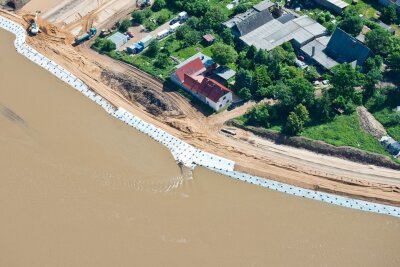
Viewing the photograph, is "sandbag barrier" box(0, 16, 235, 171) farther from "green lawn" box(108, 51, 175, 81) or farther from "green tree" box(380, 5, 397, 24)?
"green tree" box(380, 5, 397, 24)

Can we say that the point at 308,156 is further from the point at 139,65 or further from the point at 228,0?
the point at 228,0

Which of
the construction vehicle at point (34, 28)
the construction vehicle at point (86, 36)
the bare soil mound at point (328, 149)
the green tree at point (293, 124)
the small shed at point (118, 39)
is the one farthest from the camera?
the construction vehicle at point (34, 28)

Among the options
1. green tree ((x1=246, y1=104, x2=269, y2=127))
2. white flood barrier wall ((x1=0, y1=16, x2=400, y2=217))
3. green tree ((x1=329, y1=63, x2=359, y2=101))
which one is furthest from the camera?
green tree ((x1=246, y1=104, x2=269, y2=127))

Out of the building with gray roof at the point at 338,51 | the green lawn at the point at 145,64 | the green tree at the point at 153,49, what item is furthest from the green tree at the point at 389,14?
the green tree at the point at 153,49

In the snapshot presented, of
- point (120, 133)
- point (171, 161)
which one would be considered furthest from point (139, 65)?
point (171, 161)

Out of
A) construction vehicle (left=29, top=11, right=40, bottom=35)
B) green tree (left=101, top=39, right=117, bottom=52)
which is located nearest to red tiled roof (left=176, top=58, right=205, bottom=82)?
green tree (left=101, top=39, right=117, bottom=52)

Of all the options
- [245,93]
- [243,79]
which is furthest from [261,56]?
[245,93]

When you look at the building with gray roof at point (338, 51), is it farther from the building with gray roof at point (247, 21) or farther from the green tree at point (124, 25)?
the green tree at point (124, 25)
